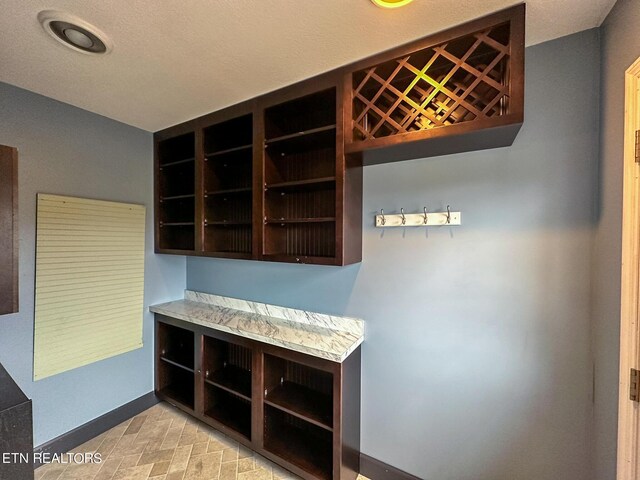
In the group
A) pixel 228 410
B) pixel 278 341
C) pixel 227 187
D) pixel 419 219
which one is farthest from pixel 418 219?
pixel 228 410

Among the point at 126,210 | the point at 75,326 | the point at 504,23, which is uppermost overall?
the point at 504,23

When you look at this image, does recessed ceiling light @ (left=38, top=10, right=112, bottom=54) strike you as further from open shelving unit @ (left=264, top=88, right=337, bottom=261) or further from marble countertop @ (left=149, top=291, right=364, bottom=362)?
marble countertop @ (left=149, top=291, right=364, bottom=362)

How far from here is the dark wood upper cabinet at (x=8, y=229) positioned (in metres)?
1.11

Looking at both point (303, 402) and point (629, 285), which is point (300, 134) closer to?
point (629, 285)

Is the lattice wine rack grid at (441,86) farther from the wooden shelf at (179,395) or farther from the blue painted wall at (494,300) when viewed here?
the wooden shelf at (179,395)

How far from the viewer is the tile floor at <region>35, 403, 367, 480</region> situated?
1.69m

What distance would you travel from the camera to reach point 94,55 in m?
1.37

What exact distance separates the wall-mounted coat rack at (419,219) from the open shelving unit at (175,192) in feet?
5.48

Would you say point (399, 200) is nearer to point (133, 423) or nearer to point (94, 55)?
point (94, 55)

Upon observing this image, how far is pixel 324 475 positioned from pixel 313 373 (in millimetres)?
575

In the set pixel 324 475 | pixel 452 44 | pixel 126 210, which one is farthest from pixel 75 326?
pixel 452 44

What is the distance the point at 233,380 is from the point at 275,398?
507mm

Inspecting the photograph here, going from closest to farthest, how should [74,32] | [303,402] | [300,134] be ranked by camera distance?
[74,32] → [300,134] → [303,402]

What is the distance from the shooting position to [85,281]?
1.98m
